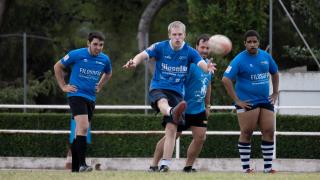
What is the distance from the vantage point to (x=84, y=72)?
1395 centimetres

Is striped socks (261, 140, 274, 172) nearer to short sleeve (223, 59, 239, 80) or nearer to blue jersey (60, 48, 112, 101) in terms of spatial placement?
short sleeve (223, 59, 239, 80)

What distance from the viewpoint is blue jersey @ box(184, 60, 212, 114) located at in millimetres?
14227

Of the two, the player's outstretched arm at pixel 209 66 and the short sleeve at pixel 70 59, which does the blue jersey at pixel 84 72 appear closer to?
the short sleeve at pixel 70 59

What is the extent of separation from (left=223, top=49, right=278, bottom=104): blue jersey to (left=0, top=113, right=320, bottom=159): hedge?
237 inches

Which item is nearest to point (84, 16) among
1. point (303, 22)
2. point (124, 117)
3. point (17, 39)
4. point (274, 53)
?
point (17, 39)

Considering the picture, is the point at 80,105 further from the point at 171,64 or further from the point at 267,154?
the point at 267,154

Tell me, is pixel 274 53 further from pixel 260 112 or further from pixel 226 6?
pixel 260 112

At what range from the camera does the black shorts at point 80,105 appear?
13609 mm

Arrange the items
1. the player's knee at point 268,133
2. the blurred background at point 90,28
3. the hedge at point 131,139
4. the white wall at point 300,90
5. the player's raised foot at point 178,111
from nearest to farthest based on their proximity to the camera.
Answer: the player's raised foot at point 178,111 < the player's knee at point 268,133 < the hedge at point 131,139 < the white wall at point 300,90 < the blurred background at point 90,28

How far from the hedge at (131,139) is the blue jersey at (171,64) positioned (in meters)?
7.25

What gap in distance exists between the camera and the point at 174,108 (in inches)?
494

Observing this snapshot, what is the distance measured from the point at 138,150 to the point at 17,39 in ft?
41.9

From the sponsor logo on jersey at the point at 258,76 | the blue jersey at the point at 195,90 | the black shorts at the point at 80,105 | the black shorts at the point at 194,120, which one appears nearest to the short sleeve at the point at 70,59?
the black shorts at the point at 80,105

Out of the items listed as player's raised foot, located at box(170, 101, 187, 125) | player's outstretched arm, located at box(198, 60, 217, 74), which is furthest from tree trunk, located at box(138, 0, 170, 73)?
player's raised foot, located at box(170, 101, 187, 125)
